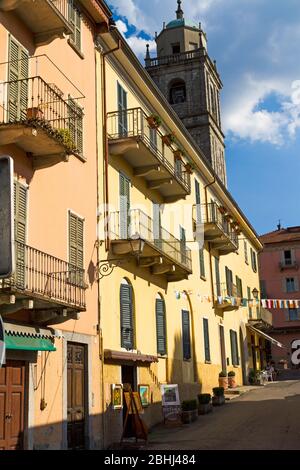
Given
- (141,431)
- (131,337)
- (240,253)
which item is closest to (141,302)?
(131,337)

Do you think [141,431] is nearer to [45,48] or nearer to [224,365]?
[45,48]

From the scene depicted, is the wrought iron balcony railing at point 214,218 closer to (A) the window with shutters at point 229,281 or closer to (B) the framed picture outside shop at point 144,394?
(A) the window with shutters at point 229,281

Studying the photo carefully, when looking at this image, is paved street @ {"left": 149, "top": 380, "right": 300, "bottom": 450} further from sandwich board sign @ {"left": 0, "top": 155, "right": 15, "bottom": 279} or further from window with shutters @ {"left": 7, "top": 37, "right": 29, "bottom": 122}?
sandwich board sign @ {"left": 0, "top": 155, "right": 15, "bottom": 279}

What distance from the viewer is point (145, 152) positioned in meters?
18.7

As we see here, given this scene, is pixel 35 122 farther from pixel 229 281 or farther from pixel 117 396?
pixel 229 281

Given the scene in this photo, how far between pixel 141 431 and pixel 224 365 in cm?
1591

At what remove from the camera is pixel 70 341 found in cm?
1420

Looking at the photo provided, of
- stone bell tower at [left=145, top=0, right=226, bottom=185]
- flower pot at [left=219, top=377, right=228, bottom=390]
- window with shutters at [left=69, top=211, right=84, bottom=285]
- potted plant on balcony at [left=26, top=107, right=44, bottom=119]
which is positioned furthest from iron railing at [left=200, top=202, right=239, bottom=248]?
stone bell tower at [left=145, top=0, right=226, bottom=185]

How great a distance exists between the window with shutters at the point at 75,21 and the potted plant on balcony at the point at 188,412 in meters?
11.9

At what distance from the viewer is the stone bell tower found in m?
59.6

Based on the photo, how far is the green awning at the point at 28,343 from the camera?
36.8 feet

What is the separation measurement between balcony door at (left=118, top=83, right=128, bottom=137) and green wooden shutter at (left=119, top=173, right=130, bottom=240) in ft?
4.83

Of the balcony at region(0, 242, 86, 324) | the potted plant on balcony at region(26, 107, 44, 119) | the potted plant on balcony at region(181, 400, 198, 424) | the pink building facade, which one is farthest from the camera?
the pink building facade

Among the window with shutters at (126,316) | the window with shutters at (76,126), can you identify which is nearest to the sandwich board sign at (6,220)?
the window with shutters at (76,126)
